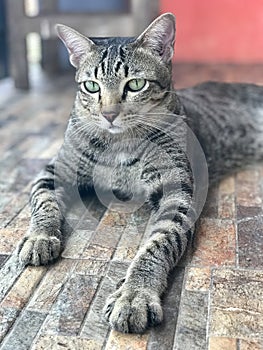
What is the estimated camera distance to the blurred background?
3605mm

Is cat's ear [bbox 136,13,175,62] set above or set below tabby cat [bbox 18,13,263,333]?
above

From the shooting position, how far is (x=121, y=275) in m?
1.58

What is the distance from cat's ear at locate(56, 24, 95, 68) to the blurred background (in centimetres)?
172

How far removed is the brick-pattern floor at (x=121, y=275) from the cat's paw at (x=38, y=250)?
3cm

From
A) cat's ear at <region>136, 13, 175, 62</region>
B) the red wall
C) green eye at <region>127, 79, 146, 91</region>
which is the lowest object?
the red wall

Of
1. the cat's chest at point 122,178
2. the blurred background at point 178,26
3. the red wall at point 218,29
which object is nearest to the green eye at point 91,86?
the cat's chest at point 122,178

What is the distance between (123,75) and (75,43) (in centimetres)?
25

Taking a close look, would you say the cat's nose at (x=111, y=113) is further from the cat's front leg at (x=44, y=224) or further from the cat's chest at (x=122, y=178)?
the cat's front leg at (x=44, y=224)

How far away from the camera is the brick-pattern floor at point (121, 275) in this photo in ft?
4.31

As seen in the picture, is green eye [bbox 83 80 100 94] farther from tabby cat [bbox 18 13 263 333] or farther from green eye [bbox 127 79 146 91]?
green eye [bbox 127 79 146 91]

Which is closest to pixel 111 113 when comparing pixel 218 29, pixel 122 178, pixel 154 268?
pixel 122 178

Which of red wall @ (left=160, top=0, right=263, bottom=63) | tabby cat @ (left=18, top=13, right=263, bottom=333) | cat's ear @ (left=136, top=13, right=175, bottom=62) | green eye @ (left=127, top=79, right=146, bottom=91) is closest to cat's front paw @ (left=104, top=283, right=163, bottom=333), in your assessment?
tabby cat @ (left=18, top=13, right=263, bottom=333)

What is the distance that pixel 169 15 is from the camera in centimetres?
182

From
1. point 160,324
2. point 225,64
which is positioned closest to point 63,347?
point 160,324
